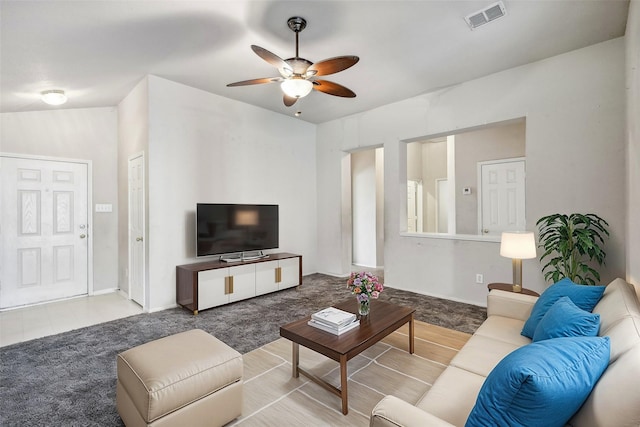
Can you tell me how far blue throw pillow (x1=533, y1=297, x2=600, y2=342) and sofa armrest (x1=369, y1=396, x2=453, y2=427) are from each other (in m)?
0.84

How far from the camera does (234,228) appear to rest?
14.2 ft

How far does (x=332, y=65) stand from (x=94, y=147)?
4.05 m

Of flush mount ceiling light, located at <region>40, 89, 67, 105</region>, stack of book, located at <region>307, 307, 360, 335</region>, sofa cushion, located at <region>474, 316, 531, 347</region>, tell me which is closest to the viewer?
sofa cushion, located at <region>474, 316, 531, 347</region>

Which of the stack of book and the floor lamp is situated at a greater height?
the floor lamp

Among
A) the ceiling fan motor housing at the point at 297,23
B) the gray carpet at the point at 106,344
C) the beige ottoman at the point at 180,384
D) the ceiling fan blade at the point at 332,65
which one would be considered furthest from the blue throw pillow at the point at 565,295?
the ceiling fan motor housing at the point at 297,23

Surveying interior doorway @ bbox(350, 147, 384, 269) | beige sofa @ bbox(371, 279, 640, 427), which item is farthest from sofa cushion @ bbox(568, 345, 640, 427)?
interior doorway @ bbox(350, 147, 384, 269)

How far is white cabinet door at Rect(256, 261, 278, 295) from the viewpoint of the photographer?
431 cm

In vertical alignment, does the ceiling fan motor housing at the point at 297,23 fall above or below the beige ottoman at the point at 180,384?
above

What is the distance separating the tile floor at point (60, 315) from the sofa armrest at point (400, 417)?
356cm

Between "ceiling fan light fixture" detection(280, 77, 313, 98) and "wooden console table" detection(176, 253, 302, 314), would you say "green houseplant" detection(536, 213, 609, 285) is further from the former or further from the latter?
"wooden console table" detection(176, 253, 302, 314)

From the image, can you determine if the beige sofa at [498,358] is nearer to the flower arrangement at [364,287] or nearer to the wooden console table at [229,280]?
the flower arrangement at [364,287]

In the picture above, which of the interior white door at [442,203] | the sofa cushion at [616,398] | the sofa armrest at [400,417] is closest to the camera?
the sofa cushion at [616,398]

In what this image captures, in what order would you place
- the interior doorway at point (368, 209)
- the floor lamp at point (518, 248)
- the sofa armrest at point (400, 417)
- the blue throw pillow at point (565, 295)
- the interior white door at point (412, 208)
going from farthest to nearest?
1. the interior white door at point (412, 208)
2. the interior doorway at point (368, 209)
3. the floor lamp at point (518, 248)
4. the blue throw pillow at point (565, 295)
5. the sofa armrest at point (400, 417)

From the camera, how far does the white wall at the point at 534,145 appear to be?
303 cm
